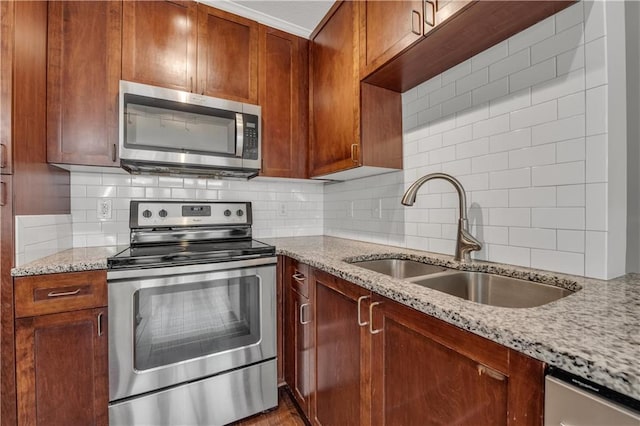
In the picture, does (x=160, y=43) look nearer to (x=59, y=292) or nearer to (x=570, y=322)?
(x=59, y=292)

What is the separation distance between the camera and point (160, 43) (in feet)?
5.48

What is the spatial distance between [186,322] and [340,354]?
0.81 meters

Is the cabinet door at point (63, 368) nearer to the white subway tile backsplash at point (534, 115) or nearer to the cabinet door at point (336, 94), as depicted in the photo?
the cabinet door at point (336, 94)

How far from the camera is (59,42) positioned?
1.48 metres

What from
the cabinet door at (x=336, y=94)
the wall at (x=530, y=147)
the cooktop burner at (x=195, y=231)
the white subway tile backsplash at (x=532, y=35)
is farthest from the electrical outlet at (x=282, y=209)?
the white subway tile backsplash at (x=532, y=35)

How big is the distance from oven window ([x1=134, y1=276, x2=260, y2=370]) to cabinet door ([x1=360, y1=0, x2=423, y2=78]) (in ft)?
4.38

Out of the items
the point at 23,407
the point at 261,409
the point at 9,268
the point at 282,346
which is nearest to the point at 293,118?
the point at 282,346

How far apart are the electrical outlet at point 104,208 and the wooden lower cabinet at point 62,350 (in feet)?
2.24

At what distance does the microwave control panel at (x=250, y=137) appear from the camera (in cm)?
181

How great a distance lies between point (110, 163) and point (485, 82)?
1.97 m

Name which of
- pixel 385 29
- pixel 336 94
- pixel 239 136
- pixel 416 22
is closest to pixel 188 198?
pixel 239 136

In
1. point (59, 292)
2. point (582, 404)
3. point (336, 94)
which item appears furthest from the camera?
point (336, 94)

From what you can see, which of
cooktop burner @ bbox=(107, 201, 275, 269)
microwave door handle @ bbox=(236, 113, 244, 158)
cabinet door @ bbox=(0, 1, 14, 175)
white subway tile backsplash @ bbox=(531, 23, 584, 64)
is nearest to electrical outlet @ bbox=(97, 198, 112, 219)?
cooktop burner @ bbox=(107, 201, 275, 269)

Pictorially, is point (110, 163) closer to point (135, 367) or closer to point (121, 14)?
point (121, 14)
